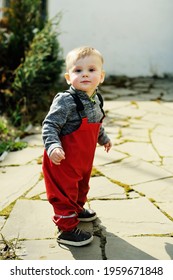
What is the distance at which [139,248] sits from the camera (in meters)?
2.63

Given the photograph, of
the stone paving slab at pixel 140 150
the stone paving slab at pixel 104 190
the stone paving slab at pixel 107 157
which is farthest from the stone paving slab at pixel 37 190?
the stone paving slab at pixel 140 150

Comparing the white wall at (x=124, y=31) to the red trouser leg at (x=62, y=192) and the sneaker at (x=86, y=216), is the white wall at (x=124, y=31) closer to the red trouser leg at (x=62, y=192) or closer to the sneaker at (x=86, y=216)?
the sneaker at (x=86, y=216)

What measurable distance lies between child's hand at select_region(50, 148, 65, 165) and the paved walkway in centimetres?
63

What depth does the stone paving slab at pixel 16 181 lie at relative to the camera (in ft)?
11.1

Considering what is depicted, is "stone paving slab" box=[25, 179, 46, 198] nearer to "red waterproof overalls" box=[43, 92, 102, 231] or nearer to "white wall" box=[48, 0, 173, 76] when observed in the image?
"red waterproof overalls" box=[43, 92, 102, 231]

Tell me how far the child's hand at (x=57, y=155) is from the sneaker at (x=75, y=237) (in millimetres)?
580

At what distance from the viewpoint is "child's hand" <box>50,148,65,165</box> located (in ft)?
7.68

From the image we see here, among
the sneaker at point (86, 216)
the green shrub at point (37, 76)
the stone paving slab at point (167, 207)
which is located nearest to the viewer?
the sneaker at point (86, 216)

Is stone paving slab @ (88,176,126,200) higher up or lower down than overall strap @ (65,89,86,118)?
lower down

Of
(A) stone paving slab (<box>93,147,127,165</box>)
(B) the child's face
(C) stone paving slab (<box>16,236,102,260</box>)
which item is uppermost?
(B) the child's face

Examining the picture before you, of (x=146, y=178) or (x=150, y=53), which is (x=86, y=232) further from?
(x=150, y=53)

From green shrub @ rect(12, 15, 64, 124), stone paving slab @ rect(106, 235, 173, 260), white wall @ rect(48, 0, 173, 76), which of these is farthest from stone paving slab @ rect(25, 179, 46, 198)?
white wall @ rect(48, 0, 173, 76)

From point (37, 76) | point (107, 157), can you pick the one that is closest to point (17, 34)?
point (37, 76)

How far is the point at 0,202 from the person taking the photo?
328cm
